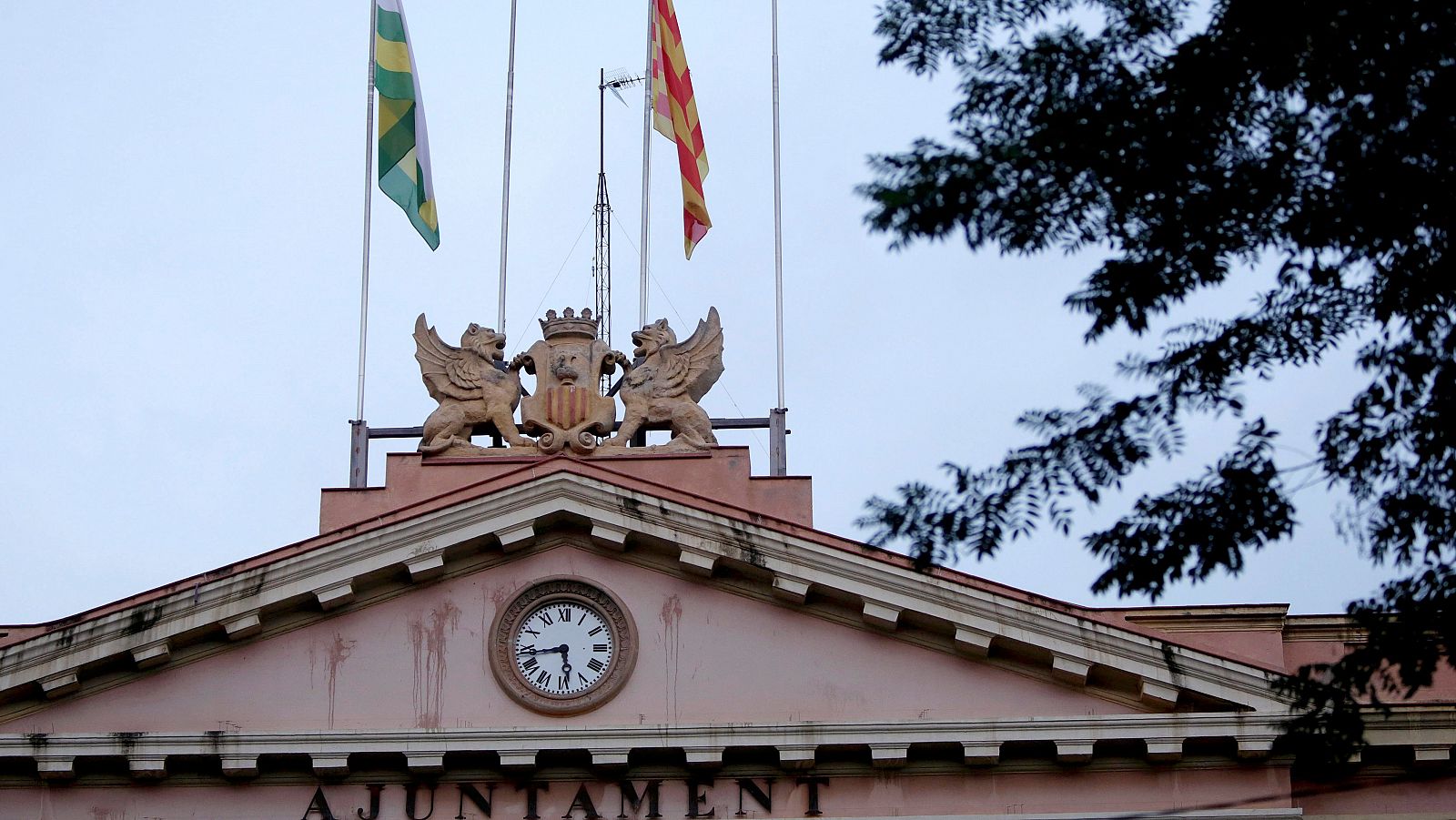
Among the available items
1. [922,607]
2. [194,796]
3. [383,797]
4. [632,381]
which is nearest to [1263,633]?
[922,607]

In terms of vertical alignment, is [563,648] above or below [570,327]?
below

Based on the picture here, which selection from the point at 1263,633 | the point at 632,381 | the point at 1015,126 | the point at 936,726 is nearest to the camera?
the point at 1015,126

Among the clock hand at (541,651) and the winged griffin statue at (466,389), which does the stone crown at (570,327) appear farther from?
the clock hand at (541,651)

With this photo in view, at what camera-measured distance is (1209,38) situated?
13156 millimetres

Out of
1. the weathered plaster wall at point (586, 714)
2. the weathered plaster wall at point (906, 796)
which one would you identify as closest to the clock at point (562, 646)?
the weathered plaster wall at point (586, 714)

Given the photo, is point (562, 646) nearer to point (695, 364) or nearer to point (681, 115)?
point (695, 364)

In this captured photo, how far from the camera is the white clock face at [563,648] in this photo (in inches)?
906

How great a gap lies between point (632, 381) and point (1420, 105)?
46.2ft

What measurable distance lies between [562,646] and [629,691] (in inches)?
33.2

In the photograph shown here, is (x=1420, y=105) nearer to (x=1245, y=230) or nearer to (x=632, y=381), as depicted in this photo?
(x=1245, y=230)

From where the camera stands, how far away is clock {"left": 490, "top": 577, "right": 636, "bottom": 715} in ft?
75.2

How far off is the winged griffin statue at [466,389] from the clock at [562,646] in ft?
9.04

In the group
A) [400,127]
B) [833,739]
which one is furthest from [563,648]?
[400,127]

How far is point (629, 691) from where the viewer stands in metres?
22.9
